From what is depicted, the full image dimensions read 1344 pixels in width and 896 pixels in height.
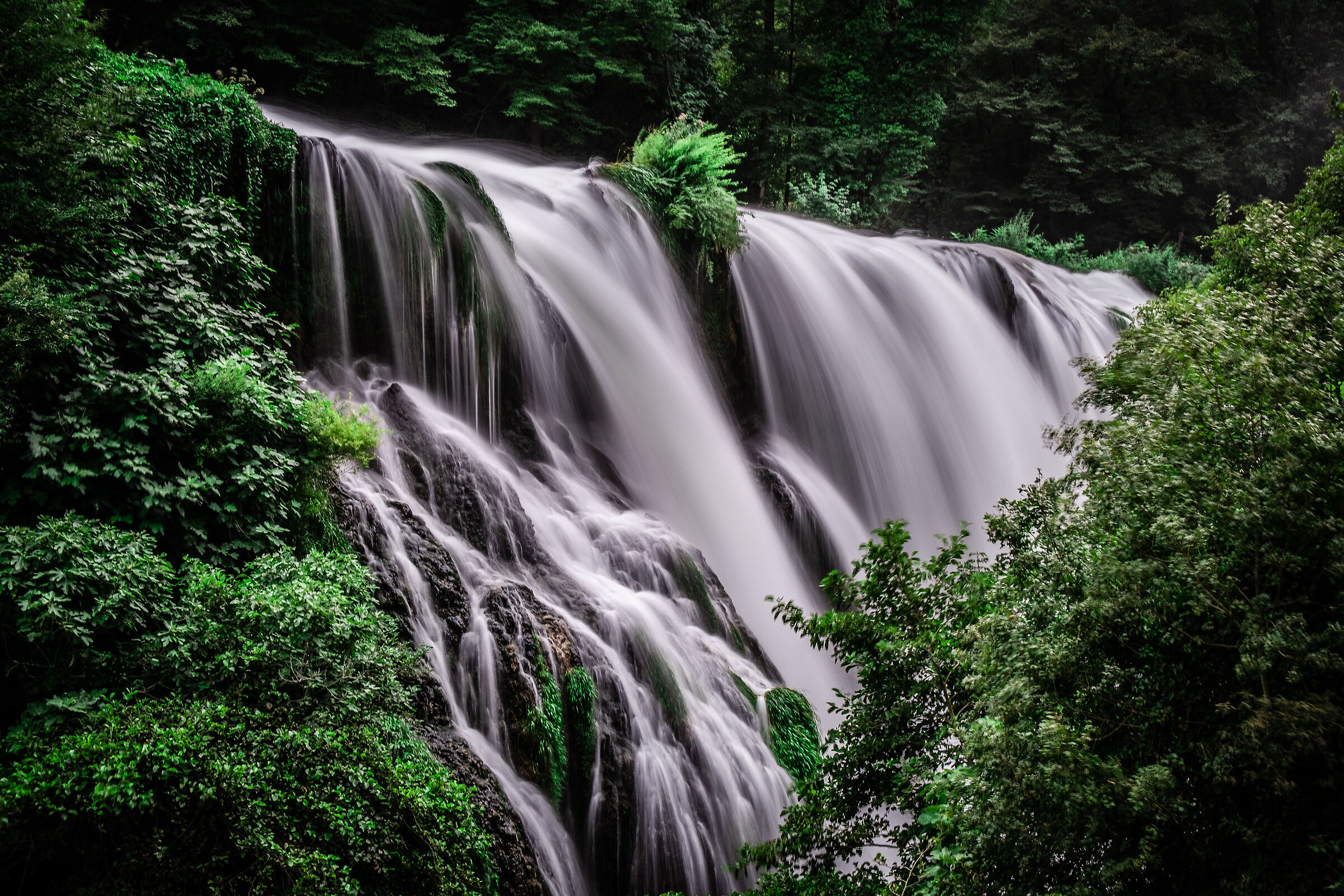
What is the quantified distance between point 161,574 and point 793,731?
503 centimetres

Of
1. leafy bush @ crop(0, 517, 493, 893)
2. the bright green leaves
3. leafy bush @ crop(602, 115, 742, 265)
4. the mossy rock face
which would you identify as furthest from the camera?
leafy bush @ crop(602, 115, 742, 265)

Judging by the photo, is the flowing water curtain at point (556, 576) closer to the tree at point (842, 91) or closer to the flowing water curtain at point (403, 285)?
the flowing water curtain at point (403, 285)

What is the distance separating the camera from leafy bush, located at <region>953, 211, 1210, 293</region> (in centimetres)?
2316

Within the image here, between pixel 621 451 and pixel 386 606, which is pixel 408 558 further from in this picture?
pixel 621 451

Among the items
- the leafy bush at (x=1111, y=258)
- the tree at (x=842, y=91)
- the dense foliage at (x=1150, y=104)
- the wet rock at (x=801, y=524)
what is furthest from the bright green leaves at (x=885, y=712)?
the dense foliage at (x=1150, y=104)

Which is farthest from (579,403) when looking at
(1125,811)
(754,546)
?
(1125,811)

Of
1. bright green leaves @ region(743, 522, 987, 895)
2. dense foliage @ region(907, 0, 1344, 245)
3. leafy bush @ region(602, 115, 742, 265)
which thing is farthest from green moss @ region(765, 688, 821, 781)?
dense foliage @ region(907, 0, 1344, 245)

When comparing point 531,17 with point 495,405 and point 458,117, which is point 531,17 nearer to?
point 458,117

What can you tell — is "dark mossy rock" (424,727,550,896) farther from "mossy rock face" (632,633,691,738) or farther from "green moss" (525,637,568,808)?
"mossy rock face" (632,633,691,738)

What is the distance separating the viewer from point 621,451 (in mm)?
10836

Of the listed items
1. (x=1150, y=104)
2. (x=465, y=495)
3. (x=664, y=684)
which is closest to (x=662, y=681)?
(x=664, y=684)

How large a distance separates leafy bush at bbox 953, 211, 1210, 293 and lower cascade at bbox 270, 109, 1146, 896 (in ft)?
22.1

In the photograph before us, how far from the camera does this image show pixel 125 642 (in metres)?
4.67

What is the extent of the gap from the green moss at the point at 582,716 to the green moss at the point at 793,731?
1763mm
